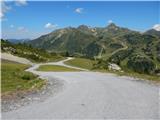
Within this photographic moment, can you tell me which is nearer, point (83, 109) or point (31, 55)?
point (83, 109)

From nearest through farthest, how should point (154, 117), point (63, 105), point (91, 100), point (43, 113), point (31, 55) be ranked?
point (154, 117) → point (43, 113) → point (63, 105) → point (91, 100) → point (31, 55)

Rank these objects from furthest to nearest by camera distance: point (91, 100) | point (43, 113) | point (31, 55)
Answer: point (31, 55)
point (91, 100)
point (43, 113)

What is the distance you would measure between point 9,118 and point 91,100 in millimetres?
6656

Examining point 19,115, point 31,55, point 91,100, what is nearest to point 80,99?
point 91,100

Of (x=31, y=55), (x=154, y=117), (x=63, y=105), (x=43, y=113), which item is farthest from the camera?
(x=31, y=55)

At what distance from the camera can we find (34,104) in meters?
18.7

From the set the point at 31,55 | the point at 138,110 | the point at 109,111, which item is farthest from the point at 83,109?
the point at 31,55

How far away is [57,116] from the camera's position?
14.9 metres

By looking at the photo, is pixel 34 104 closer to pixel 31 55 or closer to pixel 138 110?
pixel 138 110

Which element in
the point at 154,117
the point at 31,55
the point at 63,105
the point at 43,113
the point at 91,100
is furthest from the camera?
the point at 31,55

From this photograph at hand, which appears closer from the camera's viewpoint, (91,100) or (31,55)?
(91,100)

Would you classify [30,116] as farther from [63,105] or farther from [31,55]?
[31,55]

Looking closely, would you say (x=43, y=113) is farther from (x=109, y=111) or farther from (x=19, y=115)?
(x=109, y=111)

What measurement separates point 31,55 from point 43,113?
116m
